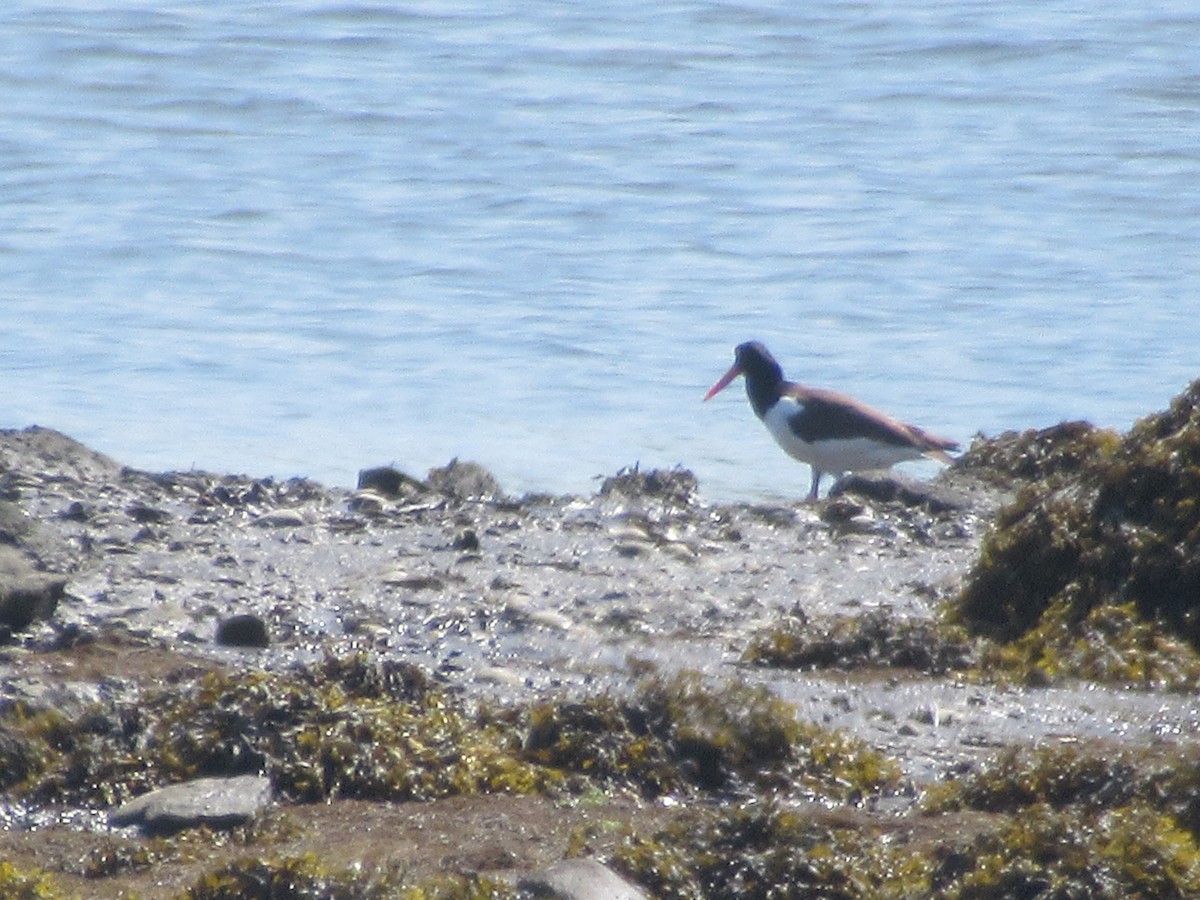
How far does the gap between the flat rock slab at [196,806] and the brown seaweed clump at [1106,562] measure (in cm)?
228

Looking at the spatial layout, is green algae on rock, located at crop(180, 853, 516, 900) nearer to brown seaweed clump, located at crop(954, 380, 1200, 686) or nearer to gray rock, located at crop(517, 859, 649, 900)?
gray rock, located at crop(517, 859, 649, 900)

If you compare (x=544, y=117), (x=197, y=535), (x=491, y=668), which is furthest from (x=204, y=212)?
(x=491, y=668)

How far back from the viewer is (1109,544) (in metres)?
6.04

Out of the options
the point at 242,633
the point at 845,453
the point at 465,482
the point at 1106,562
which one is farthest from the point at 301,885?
the point at 845,453

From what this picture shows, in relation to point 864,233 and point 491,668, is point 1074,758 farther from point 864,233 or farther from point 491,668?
point 864,233

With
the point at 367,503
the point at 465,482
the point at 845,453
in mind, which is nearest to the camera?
the point at 367,503

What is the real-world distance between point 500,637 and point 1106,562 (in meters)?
1.79

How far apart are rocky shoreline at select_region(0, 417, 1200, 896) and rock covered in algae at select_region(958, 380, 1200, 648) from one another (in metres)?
0.21

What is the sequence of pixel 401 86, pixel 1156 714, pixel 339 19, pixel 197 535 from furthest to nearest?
pixel 339 19 → pixel 401 86 → pixel 197 535 → pixel 1156 714

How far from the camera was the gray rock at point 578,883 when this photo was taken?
3441 millimetres

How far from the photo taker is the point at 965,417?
1278cm

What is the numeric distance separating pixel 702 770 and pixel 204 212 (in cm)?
1372

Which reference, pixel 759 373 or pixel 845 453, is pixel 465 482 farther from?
pixel 759 373

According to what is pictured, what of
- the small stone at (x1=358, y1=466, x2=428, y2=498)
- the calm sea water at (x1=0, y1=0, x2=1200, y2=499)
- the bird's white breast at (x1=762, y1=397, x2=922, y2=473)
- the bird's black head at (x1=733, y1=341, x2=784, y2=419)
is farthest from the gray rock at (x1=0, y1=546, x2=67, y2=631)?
the bird's black head at (x1=733, y1=341, x2=784, y2=419)
